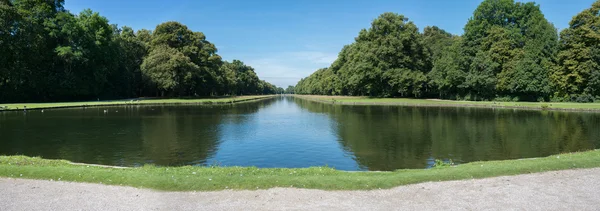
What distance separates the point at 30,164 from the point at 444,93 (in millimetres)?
70639

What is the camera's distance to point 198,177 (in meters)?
9.24

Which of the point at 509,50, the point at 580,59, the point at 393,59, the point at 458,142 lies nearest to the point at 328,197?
the point at 458,142

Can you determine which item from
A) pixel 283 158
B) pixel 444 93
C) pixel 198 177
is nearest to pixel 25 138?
pixel 283 158

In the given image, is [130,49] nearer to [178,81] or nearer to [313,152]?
[178,81]

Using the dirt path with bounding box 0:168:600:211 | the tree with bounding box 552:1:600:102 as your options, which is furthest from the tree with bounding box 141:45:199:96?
the dirt path with bounding box 0:168:600:211

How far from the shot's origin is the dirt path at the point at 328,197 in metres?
7.12

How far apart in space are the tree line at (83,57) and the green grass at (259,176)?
5707 centimetres

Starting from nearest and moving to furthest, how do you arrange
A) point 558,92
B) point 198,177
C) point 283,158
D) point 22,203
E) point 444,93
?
1. point 22,203
2. point 198,177
3. point 283,158
4. point 558,92
5. point 444,93

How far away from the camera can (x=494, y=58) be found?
5916cm

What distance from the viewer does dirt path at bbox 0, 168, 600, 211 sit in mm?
7121

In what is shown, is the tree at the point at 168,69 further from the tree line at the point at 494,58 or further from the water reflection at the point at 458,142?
the water reflection at the point at 458,142

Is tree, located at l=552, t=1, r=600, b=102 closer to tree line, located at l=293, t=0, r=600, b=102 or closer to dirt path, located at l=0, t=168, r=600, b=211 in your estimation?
tree line, located at l=293, t=0, r=600, b=102

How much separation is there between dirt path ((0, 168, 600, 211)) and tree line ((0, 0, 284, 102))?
2322 inches

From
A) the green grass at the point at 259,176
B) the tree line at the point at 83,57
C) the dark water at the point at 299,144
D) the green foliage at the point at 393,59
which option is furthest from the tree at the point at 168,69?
the green grass at the point at 259,176
